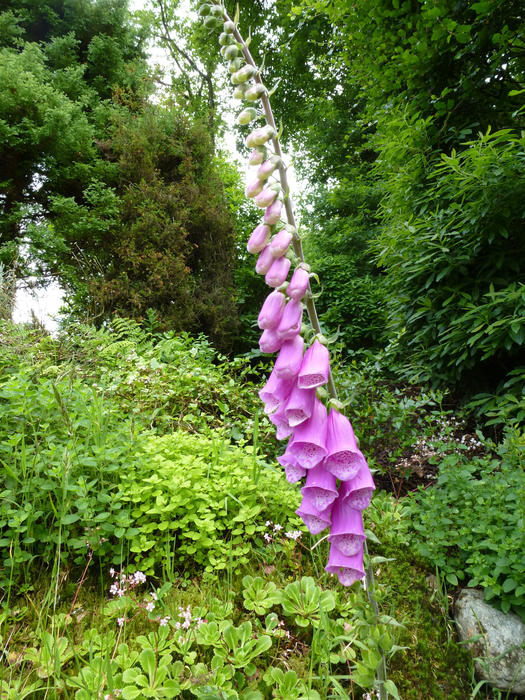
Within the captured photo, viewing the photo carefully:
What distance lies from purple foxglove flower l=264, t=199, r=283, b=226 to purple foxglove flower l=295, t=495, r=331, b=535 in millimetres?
835

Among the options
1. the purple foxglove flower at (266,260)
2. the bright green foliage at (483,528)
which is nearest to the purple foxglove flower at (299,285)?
the purple foxglove flower at (266,260)

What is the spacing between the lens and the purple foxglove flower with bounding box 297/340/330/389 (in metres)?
1.08

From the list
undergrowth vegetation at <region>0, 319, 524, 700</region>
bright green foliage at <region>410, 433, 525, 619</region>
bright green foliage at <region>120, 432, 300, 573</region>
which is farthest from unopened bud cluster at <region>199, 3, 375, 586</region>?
bright green foliage at <region>410, 433, 525, 619</region>

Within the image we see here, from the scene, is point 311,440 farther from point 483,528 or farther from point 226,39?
point 483,528

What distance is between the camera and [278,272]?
117 centimetres

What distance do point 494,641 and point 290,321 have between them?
192cm

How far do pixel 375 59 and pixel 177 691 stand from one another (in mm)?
6156

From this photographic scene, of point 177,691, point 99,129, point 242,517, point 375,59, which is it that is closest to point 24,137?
point 99,129

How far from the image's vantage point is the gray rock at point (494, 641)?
1752 millimetres

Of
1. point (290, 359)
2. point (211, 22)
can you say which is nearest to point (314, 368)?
point (290, 359)

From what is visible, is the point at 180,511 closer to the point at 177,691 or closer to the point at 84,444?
the point at 84,444

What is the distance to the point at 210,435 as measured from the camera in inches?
130

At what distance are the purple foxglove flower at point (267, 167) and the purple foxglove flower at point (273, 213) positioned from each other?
86 mm

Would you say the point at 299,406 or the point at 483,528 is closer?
the point at 299,406
